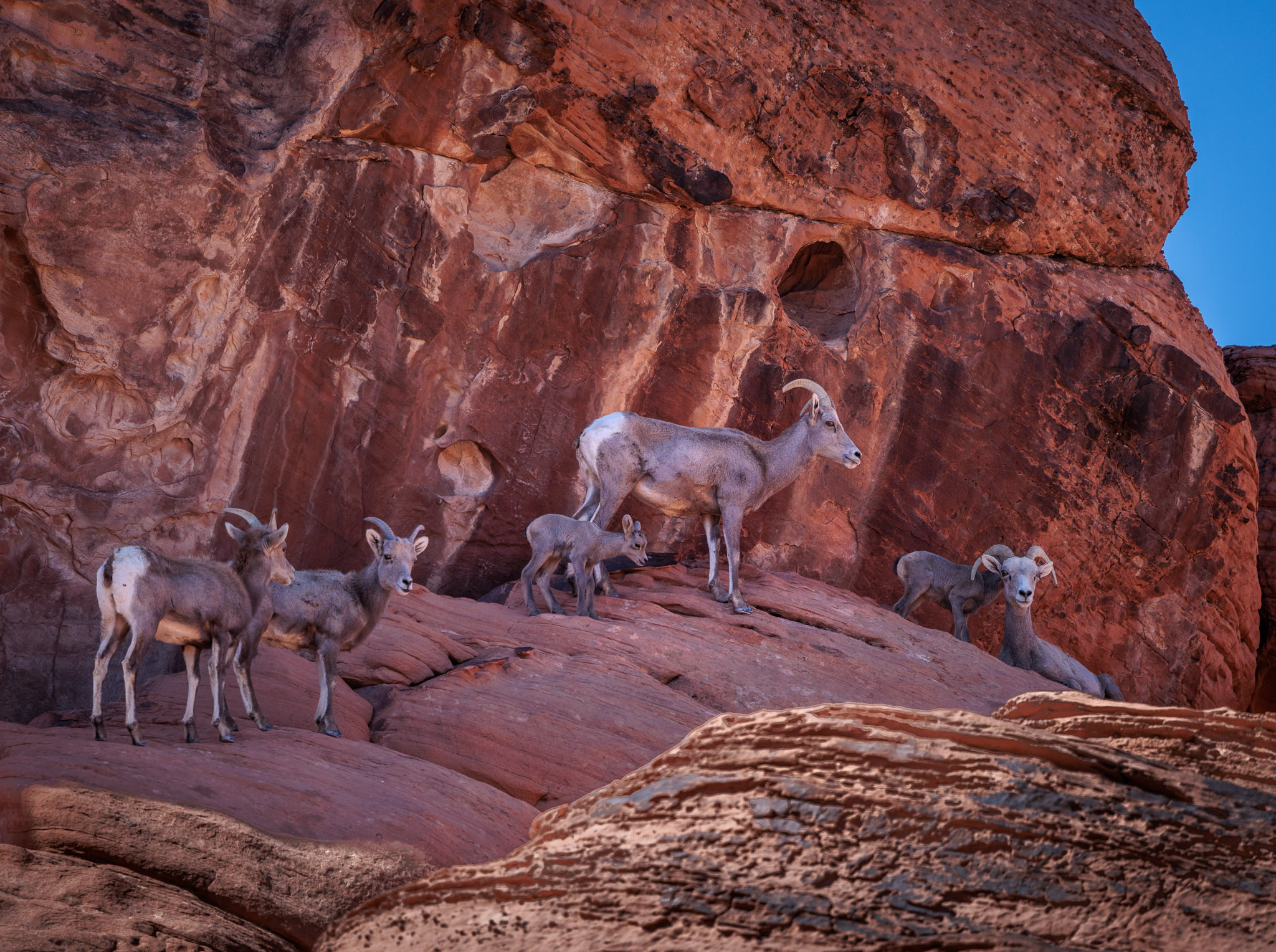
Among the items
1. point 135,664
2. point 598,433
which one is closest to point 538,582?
point 598,433

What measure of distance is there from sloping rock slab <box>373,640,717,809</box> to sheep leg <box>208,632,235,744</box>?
1336 millimetres

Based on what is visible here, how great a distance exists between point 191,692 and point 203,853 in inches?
75.0

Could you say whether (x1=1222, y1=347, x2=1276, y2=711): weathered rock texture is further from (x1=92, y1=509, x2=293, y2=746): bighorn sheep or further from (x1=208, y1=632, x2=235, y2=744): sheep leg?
(x1=208, y1=632, x2=235, y2=744): sheep leg

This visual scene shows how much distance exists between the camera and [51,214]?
11125 mm

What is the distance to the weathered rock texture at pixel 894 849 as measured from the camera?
4461 mm

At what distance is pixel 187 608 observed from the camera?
7.75 m

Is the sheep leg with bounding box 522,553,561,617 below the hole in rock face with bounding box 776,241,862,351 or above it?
below

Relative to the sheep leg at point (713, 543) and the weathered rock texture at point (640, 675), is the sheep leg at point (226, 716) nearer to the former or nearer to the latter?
the weathered rock texture at point (640, 675)

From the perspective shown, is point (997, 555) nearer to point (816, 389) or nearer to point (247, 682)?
point (816, 389)

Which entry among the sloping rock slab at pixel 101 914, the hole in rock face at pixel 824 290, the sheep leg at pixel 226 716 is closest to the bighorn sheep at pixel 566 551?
the sheep leg at pixel 226 716

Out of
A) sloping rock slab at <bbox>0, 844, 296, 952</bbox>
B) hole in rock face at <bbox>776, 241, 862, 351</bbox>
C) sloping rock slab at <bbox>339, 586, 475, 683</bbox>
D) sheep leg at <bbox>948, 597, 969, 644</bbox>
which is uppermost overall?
hole in rock face at <bbox>776, 241, 862, 351</bbox>

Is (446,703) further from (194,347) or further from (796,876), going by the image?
(194,347)

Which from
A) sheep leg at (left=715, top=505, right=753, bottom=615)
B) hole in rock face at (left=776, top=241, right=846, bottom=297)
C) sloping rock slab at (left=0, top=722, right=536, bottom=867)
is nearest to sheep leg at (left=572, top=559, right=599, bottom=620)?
sheep leg at (left=715, top=505, right=753, bottom=615)

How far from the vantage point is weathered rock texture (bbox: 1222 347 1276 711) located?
20.8 metres
